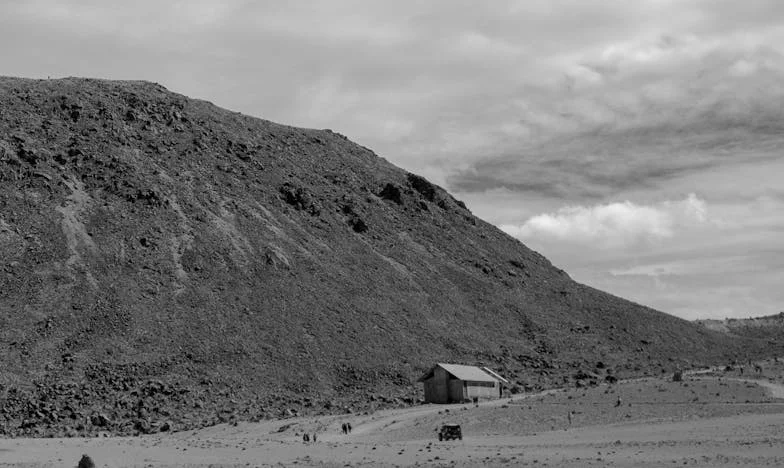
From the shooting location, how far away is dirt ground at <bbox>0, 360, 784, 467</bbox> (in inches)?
1594

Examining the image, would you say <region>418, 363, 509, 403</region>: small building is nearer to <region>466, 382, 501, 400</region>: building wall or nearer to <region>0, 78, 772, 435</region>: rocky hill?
<region>466, 382, 501, 400</region>: building wall

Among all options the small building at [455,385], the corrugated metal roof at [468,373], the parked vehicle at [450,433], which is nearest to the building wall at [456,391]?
the small building at [455,385]

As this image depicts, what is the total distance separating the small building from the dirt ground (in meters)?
4.08

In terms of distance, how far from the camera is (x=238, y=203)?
109188 mm

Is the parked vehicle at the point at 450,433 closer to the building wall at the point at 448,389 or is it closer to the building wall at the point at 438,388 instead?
the building wall at the point at 448,389

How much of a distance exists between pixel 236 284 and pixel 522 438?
A: 48.9 m

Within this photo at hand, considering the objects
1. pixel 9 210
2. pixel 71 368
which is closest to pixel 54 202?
pixel 9 210

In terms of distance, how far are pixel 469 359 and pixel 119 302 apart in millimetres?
35497

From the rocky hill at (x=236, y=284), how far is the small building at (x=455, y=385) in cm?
251

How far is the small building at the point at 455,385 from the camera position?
263ft

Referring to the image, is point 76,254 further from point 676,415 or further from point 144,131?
point 676,415

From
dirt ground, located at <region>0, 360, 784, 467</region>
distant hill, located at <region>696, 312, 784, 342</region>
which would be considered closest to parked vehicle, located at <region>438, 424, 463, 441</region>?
dirt ground, located at <region>0, 360, 784, 467</region>

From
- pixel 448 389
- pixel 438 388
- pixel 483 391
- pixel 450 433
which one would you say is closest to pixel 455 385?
pixel 448 389

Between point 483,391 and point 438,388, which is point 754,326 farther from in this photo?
point 438,388
